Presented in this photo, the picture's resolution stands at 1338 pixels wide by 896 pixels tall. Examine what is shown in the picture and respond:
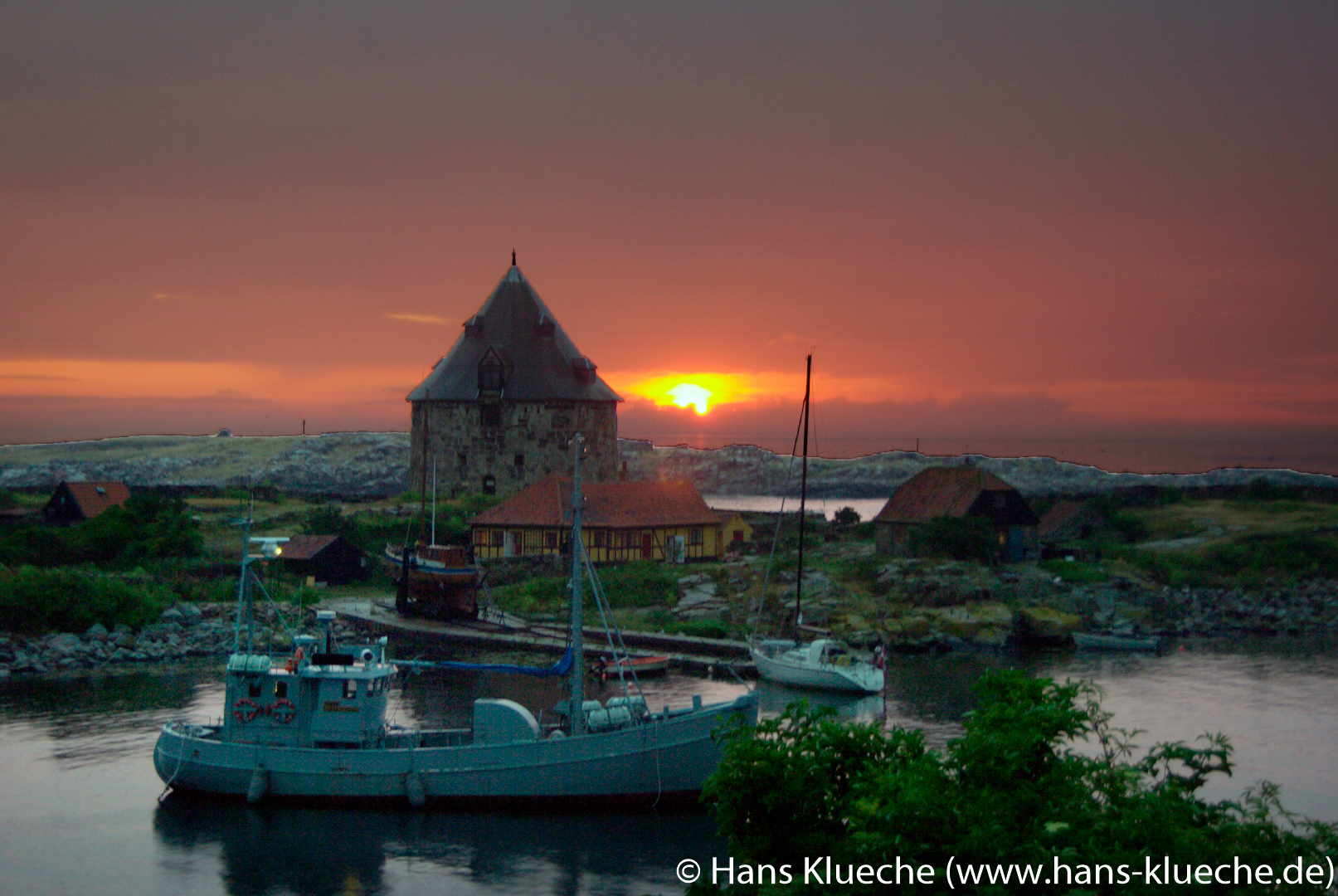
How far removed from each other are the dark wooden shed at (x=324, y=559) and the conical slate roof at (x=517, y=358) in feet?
53.9

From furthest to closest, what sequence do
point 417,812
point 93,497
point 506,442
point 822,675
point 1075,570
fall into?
point 506,442 < point 93,497 < point 1075,570 < point 822,675 < point 417,812

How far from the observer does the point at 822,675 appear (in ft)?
143

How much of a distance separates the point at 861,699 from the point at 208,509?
52.9m

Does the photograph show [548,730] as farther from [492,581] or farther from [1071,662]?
[492,581]

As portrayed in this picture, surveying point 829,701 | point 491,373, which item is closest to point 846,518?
point 491,373

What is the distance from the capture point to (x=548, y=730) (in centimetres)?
3294

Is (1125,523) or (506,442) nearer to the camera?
(1125,523)

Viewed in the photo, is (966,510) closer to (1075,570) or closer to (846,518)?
(1075,570)

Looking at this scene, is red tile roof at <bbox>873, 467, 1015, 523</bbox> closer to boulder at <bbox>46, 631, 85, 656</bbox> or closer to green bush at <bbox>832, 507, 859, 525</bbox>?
green bush at <bbox>832, 507, 859, 525</bbox>

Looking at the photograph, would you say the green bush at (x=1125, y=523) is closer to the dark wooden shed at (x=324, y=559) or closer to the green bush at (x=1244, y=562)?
the green bush at (x=1244, y=562)

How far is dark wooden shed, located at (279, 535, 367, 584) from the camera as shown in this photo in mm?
62438

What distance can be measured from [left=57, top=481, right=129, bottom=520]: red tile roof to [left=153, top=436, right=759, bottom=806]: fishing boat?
135ft

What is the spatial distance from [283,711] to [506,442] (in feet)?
158

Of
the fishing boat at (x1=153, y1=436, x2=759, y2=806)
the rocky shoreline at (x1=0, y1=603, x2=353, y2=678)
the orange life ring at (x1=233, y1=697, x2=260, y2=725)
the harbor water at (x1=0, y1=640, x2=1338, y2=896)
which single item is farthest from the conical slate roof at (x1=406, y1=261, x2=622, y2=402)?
the orange life ring at (x1=233, y1=697, x2=260, y2=725)
